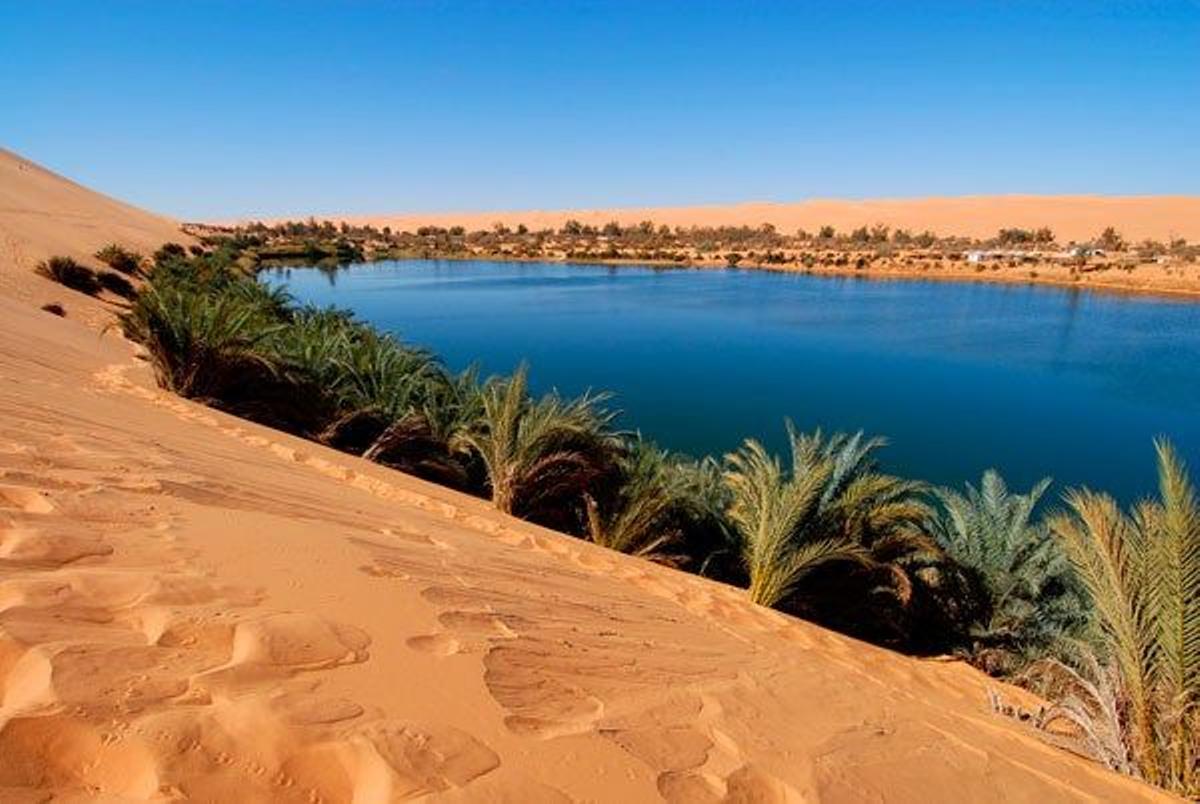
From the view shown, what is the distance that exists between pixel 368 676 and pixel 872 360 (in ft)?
67.8

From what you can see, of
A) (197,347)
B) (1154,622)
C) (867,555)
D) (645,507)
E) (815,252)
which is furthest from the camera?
(815,252)

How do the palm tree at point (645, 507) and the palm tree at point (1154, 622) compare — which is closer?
the palm tree at point (1154, 622)

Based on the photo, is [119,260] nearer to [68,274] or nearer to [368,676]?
[68,274]

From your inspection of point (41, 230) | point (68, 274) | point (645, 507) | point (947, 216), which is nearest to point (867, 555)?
point (645, 507)

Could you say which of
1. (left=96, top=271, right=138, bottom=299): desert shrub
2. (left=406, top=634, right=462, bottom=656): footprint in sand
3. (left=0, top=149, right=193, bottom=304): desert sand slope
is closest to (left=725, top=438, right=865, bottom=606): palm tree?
(left=406, top=634, right=462, bottom=656): footprint in sand

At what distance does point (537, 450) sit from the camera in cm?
621

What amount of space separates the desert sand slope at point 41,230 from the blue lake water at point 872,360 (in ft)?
19.7

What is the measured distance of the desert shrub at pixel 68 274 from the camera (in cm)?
1563

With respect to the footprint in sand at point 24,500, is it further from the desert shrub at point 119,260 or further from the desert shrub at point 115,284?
the desert shrub at point 119,260

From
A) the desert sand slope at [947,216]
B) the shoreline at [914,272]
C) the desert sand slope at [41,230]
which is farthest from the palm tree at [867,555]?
the desert sand slope at [947,216]

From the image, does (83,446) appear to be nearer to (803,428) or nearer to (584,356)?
(803,428)

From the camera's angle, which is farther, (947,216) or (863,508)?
(947,216)

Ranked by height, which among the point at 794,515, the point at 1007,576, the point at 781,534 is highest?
the point at 794,515

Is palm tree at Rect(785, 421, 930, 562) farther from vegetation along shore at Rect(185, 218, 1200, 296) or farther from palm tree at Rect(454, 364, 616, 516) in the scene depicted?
vegetation along shore at Rect(185, 218, 1200, 296)
